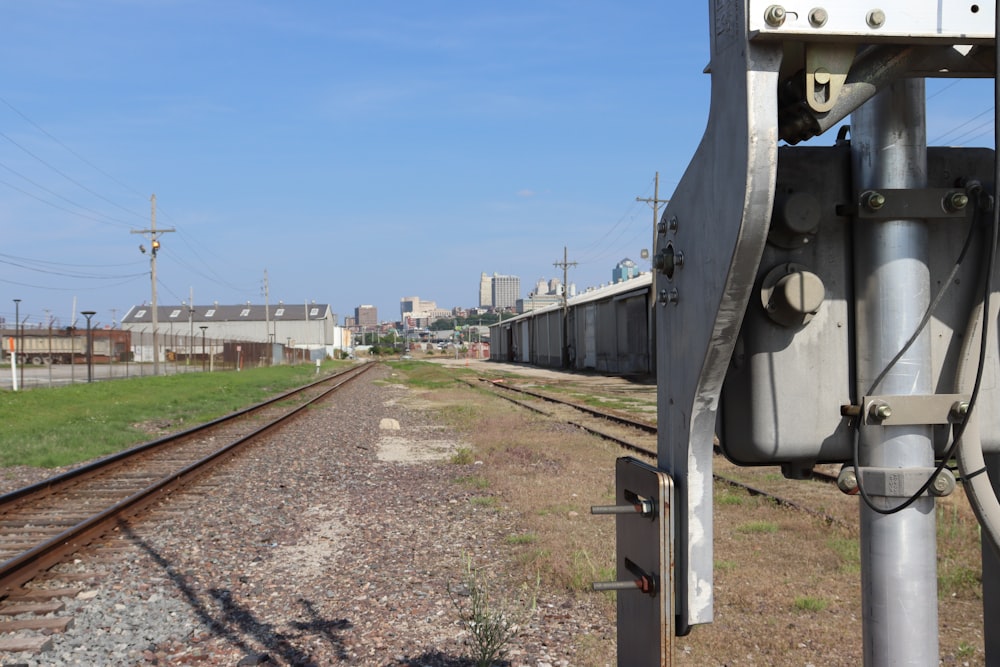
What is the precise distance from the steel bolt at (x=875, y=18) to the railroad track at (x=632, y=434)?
1.30m

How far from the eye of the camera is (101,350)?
178 ft

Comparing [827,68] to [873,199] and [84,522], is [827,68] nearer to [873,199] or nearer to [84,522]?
[873,199]

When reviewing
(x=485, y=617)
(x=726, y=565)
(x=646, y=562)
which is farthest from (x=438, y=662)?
(x=646, y=562)

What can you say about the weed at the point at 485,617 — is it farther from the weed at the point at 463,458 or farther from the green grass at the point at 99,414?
the green grass at the point at 99,414

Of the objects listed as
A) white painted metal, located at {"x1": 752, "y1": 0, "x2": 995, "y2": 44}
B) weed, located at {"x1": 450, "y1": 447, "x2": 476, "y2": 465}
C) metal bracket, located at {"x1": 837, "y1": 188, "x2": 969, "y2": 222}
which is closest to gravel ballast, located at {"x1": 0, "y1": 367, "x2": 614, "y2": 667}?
weed, located at {"x1": 450, "y1": 447, "x2": 476, "y2": 465}

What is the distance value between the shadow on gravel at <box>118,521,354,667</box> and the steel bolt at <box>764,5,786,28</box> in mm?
3679

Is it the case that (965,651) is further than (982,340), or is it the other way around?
(965,651)

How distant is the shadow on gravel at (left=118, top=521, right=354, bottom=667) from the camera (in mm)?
4418

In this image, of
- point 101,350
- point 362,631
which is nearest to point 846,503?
point 362,631

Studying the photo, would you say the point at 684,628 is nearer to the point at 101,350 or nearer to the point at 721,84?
the point at 721,84

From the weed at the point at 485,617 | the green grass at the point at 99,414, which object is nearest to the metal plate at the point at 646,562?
the weed at the point at 485,617

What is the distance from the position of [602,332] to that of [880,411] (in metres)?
39.8

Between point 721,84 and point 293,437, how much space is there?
14.5m

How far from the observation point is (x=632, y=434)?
1413cm
